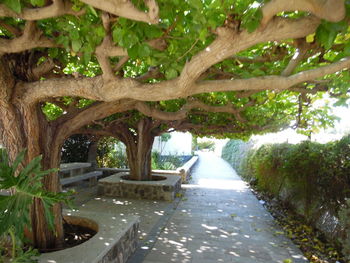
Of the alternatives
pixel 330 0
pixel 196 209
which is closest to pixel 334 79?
pixel 330 0

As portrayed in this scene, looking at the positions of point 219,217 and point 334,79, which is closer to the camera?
point 334,79

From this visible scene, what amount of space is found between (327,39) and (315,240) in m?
4.93

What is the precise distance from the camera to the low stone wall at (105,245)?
2.95m

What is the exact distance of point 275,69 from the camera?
351 cm

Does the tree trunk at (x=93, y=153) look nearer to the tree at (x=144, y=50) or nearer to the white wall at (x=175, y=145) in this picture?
the tree at (x=144, y=50)

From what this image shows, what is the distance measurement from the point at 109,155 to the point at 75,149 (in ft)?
7.60

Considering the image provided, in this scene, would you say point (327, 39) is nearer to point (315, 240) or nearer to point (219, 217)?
point (315, 240)

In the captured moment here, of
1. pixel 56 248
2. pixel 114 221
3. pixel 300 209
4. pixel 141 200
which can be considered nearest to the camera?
pixel 56 248

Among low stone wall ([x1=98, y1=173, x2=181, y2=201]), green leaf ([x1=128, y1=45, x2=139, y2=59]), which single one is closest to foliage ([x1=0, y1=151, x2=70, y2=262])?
green leaf ([x1=128, y1=45, x2=139, y2=59])

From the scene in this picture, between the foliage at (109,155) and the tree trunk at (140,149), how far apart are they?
4298 millimetres

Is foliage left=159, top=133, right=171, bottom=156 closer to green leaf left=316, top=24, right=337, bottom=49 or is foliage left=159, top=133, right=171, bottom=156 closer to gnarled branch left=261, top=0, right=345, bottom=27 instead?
green leaf left=316, top=24, right=337, bottom=49

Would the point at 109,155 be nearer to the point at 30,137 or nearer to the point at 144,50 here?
the point at 30,137

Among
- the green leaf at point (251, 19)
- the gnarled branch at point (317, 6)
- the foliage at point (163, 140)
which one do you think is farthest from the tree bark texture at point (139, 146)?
the foliage at point (163, 140)

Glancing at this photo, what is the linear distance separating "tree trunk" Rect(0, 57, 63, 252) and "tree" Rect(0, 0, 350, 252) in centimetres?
1
